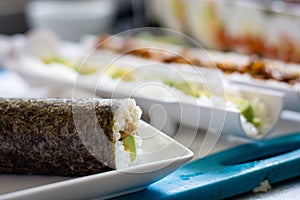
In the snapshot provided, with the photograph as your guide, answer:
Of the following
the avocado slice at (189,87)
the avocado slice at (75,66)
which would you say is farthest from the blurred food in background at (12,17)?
the avocado slice at (189,87)

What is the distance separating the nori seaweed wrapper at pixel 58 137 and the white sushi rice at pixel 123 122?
10 mm

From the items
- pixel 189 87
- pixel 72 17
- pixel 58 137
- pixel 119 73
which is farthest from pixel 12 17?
pixel 58 137

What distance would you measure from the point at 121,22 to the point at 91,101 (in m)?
2.17

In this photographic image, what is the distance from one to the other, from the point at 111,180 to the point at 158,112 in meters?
0.37

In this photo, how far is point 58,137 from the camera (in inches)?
48.1

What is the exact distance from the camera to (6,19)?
341 centimetres

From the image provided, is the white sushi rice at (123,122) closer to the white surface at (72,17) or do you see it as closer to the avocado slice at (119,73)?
the avocado slice at (119,73)

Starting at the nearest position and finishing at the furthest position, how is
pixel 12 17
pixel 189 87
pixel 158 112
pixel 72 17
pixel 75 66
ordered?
pixel 158 112 → pixel 189 87 → pixel 75 66 → pixel 72 17 → pixel 12 17

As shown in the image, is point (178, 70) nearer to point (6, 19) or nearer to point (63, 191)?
point (63, 191)

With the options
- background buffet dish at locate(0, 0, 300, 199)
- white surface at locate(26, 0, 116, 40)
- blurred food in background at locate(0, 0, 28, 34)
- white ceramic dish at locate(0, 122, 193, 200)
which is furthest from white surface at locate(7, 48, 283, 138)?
blurred food in background at locate(0, 0, 28, 34)

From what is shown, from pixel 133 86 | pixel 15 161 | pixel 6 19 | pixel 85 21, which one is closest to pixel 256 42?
pixel 133 86

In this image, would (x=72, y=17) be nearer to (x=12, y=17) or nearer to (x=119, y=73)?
(x=12, y=17)

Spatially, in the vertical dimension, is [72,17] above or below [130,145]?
above

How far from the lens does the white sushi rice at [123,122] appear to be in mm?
1198
